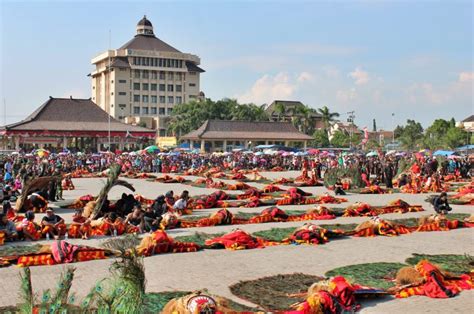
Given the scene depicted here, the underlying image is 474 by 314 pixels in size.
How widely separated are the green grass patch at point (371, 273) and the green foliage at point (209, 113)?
233ft

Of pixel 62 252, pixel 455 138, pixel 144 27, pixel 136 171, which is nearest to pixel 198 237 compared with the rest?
pixel 62 252

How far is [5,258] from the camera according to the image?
11.3m

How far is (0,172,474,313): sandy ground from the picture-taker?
351 inches

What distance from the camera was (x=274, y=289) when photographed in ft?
31.4

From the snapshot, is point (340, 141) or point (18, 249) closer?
point (18, 249)

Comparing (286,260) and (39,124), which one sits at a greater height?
(39,124)

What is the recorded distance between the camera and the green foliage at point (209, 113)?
82.5 metres

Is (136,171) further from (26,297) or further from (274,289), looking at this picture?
(26,297)

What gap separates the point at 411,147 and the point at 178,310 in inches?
2947

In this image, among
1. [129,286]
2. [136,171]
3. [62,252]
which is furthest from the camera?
[136,171]

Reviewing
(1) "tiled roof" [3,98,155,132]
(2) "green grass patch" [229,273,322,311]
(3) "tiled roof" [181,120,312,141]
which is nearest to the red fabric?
(2) "green grass patch" [229,273,322,311]

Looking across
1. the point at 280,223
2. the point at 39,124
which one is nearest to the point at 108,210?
the point at 280,223

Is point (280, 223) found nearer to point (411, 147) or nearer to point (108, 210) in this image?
point (108, 210)

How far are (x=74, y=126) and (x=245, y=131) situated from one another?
736 inches
